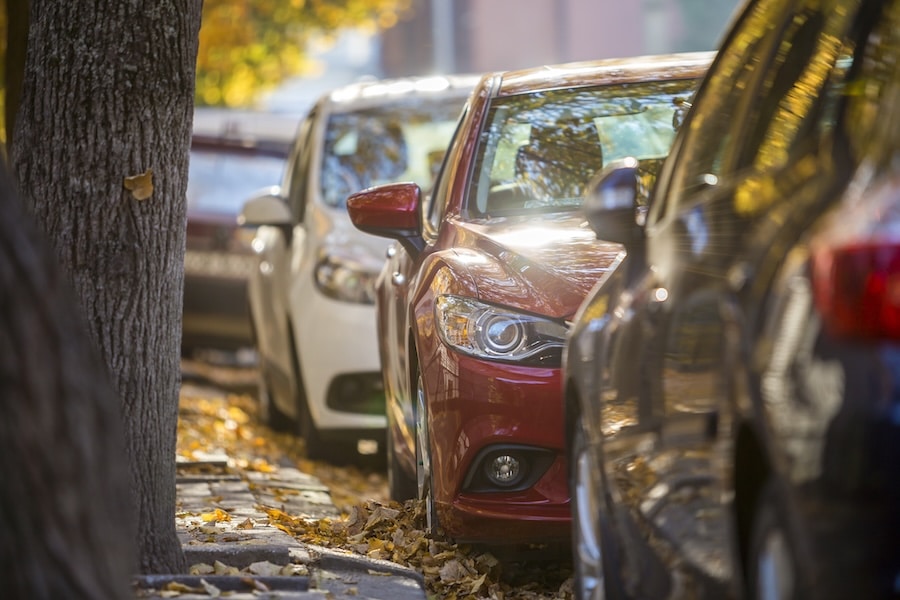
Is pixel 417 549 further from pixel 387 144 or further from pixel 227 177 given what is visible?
pixel 227 177

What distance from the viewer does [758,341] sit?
125 inches

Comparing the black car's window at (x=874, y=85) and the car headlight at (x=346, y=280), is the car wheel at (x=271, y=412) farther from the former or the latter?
the black car's window at (x=874, y=85)

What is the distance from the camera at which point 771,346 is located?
3.09 m

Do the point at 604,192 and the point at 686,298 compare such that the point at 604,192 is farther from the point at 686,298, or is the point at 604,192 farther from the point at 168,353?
the point at 168,353

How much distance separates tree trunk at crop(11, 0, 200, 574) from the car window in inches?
376

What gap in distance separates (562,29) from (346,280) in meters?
39.4

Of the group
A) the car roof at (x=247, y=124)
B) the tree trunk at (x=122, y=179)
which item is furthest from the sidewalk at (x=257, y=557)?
the car roof at (x=247, y=124)

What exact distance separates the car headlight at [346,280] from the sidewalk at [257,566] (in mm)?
2045

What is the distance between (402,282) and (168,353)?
193 centimetres

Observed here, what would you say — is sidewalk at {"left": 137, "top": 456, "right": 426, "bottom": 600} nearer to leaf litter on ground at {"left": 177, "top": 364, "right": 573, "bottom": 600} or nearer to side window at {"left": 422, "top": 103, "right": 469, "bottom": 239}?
leaf litter on ground at {"left": 177, "top": 364, "right": 573, "bottom": 600}

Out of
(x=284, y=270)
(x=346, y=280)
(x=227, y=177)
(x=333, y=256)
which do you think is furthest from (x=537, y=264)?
(x=227, y=177)

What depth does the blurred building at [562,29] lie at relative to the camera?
47.3 m

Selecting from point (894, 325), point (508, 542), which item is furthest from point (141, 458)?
point (894, 325)

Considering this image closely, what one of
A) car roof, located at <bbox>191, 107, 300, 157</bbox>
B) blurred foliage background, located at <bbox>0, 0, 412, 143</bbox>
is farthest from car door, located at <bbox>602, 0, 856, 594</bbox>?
blurred foliage background, located at <bbox>0, 0, 412, 143</bbox>
